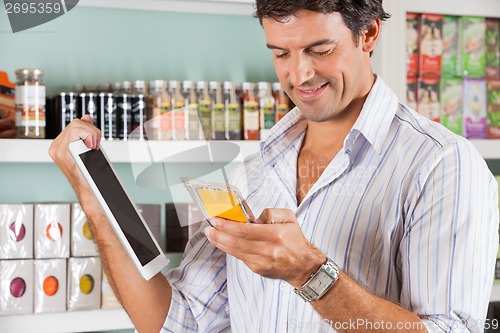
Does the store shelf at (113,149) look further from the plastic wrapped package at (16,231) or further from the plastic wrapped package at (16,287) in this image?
the plastic wrapped package at (16,287)

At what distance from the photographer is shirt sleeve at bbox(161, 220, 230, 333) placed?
134cm

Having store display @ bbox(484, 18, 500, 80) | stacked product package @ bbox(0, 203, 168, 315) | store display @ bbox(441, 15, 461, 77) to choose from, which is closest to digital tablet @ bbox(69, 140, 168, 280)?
stacked product package @ bbox(0, 203, 168, 315)

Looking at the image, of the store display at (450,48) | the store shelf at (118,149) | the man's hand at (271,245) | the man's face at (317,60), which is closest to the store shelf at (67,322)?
the store shelf at (118,149)

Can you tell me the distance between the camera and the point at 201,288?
1356 mm

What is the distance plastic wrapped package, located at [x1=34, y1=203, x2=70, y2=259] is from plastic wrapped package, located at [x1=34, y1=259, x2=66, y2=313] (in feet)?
0.07

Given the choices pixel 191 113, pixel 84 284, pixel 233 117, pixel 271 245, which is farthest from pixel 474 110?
pixel 271 245

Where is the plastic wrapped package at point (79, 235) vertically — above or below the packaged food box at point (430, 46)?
below

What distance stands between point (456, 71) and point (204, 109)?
2.63 feet

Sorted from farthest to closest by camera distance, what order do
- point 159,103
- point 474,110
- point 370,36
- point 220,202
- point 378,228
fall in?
point 474,110 → point 159,103 → point 370,36 → point 378,228 → point 220,202

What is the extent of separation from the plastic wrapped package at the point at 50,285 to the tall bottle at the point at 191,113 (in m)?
0.49

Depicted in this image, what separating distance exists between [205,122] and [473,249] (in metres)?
1.11

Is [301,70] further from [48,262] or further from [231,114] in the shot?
[48,262]

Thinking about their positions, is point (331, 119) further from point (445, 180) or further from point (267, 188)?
point (445, 180)

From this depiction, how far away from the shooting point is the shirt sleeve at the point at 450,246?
106 cm
